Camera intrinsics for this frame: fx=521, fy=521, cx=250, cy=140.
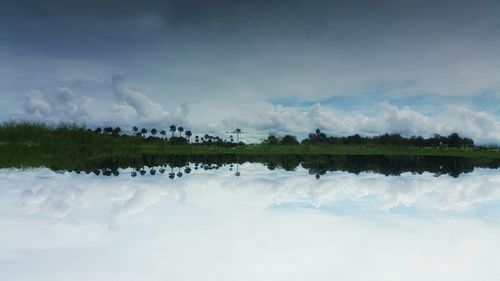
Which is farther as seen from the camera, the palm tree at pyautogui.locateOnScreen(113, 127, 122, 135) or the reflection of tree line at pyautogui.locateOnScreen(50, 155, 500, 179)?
the palm tree at pyautogui.locateOnScreen(113, 127, 122, 135)

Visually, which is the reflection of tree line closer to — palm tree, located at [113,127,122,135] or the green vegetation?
the green vegetation

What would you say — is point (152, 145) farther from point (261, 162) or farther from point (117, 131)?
point (261, 162)

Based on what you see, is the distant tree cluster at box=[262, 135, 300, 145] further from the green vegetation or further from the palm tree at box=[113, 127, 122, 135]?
the palm tree at box=[113, 127, 122, 135]

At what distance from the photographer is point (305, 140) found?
357ft

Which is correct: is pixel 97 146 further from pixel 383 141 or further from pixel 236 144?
pixel 383 141

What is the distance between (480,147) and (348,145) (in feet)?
97.4

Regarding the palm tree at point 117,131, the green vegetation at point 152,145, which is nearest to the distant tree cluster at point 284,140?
the green vegetation at point 152,145

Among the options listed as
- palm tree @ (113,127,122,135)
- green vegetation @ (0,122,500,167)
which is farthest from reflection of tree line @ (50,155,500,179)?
palm tree @ (113,127,122,135)

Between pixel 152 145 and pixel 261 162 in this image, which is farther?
pixel 152 145

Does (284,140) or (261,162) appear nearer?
(261,162)

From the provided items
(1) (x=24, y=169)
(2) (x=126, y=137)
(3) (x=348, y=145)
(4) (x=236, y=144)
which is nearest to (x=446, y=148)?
(3) (x=348, y=145)

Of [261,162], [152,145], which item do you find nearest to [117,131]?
[152,145]

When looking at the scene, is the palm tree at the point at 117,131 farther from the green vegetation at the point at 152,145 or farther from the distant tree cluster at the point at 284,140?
the distant tree cluster at the point at 284,140

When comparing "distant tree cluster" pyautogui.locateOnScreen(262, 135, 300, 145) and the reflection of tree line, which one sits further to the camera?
"distant tree cluster" pyautogui.locateOnScreen(262, 135, 300, 145)
